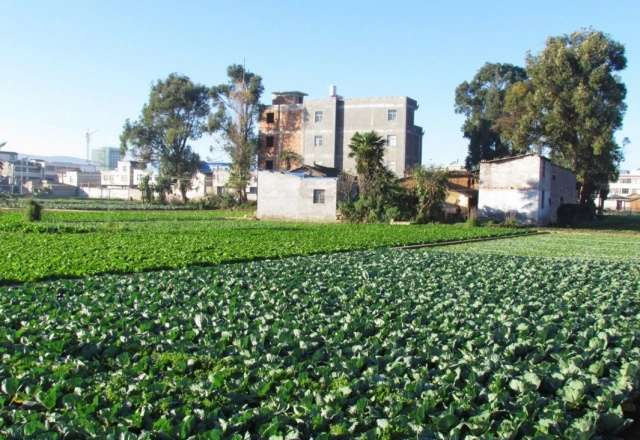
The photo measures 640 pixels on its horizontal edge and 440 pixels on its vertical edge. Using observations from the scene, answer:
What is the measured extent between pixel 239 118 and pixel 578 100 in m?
35.4

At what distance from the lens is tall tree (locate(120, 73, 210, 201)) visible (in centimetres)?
7106

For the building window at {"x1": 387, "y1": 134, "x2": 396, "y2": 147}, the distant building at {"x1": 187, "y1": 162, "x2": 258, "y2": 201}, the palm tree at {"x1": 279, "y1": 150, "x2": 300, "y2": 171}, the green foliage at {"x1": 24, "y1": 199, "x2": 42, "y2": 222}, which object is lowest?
the green foliage at {"x1": 24, "y1": 199, "x2": 42, "y2": 222}

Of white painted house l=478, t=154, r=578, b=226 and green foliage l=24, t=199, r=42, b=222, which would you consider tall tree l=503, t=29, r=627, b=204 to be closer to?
white painted house l=478, t=154, r=578, b=226

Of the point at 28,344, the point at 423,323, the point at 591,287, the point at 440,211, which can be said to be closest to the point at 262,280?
the point at 423,323

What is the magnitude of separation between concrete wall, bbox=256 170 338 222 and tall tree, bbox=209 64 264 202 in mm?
16731

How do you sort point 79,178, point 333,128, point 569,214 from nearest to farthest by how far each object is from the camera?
point 569,214, point 333,128, point 79,178

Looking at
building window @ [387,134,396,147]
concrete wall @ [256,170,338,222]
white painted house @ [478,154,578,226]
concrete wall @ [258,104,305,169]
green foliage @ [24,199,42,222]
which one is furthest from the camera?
concrete wall @ [258,104,305,169]

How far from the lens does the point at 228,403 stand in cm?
534

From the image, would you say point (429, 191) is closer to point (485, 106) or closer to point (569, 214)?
point (569, 214)

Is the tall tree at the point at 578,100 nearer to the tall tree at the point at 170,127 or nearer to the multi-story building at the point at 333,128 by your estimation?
the multi-story building at the point at 333,128

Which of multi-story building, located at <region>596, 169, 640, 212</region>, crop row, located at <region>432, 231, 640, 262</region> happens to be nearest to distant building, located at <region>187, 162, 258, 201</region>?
crop row, located at <region>432, 231, 640, 262</region>

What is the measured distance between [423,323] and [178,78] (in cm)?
6807

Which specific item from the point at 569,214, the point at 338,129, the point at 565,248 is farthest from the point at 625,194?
the point at 565,248

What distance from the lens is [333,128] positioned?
59.6 metres
